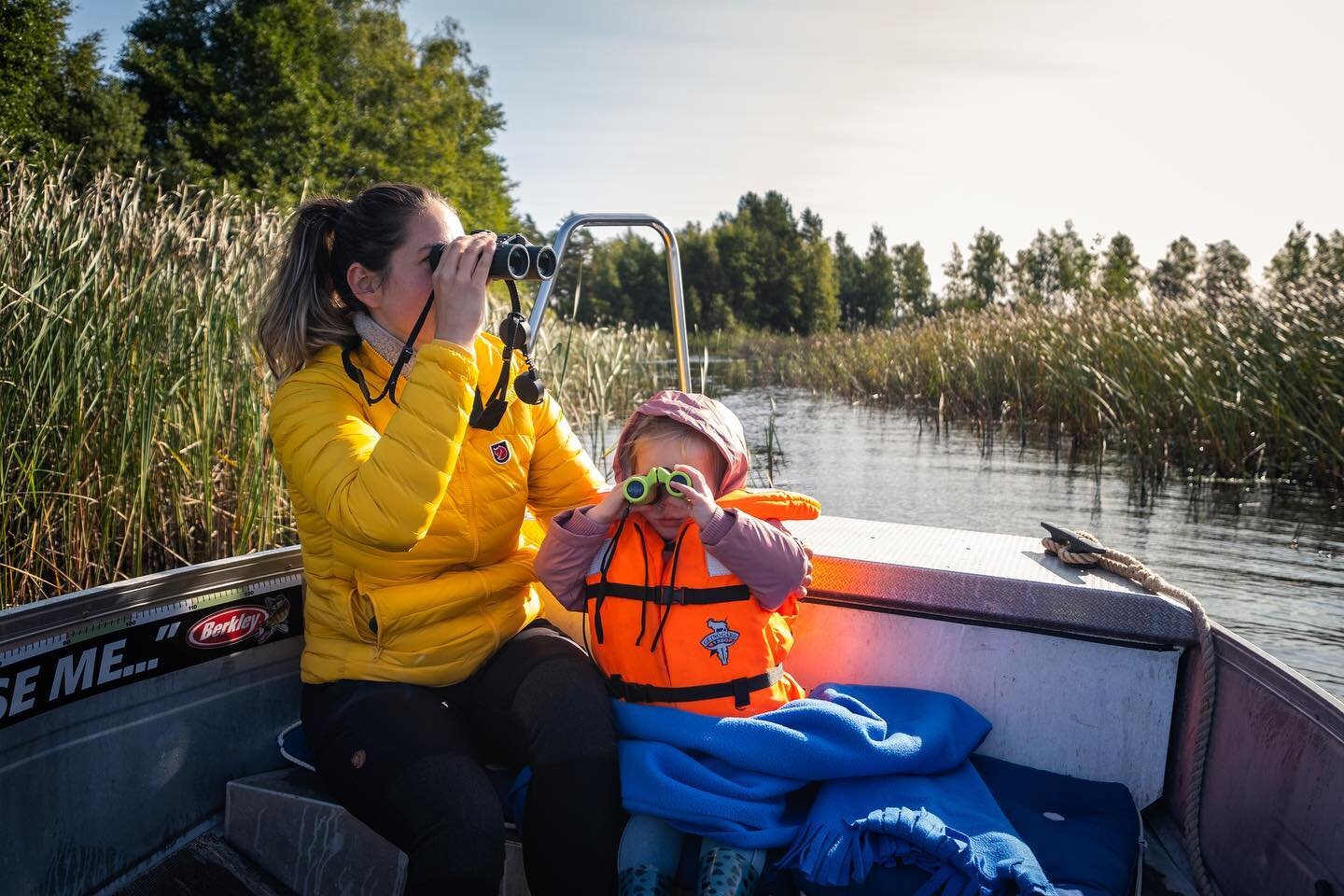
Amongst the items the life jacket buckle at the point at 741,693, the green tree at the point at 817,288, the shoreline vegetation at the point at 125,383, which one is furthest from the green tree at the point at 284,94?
the green tree at the point at 817,288

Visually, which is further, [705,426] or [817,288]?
[817,288]

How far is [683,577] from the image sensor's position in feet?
5.48

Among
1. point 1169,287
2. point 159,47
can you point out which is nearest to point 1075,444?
point 1169,287

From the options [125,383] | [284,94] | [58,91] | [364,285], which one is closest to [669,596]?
[364,285]

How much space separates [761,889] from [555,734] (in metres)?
0.39

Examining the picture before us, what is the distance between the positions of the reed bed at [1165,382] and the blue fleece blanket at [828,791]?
19.5ft

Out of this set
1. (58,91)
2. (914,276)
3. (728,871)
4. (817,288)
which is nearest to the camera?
(728,871)

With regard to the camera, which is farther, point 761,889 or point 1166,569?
point 1166,569

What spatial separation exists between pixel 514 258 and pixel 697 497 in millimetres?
499

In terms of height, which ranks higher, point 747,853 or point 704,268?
point 704,268

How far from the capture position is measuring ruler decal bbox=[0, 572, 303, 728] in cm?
144

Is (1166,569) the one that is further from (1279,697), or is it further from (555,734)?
(555,734)

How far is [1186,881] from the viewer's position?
5.26 ft

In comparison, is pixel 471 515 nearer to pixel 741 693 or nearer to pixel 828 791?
pixel 741 693
